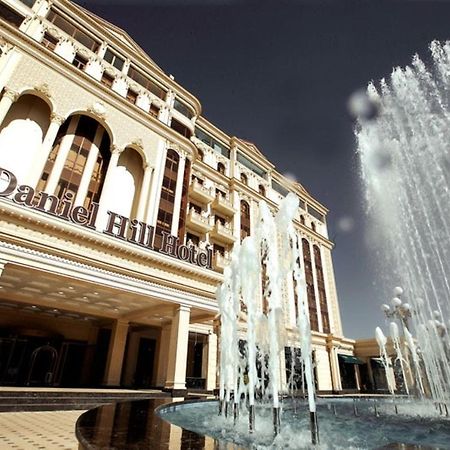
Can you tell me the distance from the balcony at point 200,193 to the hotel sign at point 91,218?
29.4 ft

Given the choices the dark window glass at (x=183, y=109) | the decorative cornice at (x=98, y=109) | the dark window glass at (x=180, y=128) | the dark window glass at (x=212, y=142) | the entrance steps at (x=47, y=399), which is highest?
the dark window glass at (x=212, y=142)

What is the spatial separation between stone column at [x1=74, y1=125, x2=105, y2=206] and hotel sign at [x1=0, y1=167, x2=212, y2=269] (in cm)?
52

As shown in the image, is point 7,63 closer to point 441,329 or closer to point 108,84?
point 108,84

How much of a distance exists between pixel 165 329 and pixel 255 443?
14.5 metres

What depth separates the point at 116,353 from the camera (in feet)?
55.1

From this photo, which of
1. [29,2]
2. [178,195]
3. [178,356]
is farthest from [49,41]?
[178,356]

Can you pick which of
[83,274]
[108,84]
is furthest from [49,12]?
[83,274]

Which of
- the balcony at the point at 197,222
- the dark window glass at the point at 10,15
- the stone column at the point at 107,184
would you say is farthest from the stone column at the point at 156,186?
the dark window glass at the point at 10,15

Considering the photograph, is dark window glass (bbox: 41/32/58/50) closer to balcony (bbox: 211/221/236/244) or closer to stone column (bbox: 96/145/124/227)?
stone column (bbox: 96/145/124/227)

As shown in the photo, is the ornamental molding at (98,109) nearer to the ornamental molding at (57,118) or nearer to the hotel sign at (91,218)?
the ornamental molding at (57,118)

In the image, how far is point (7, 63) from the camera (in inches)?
611

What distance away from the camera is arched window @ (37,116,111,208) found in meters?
16.8

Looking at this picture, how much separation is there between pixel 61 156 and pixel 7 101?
3.47 meters

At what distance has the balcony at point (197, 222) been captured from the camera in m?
23.0
